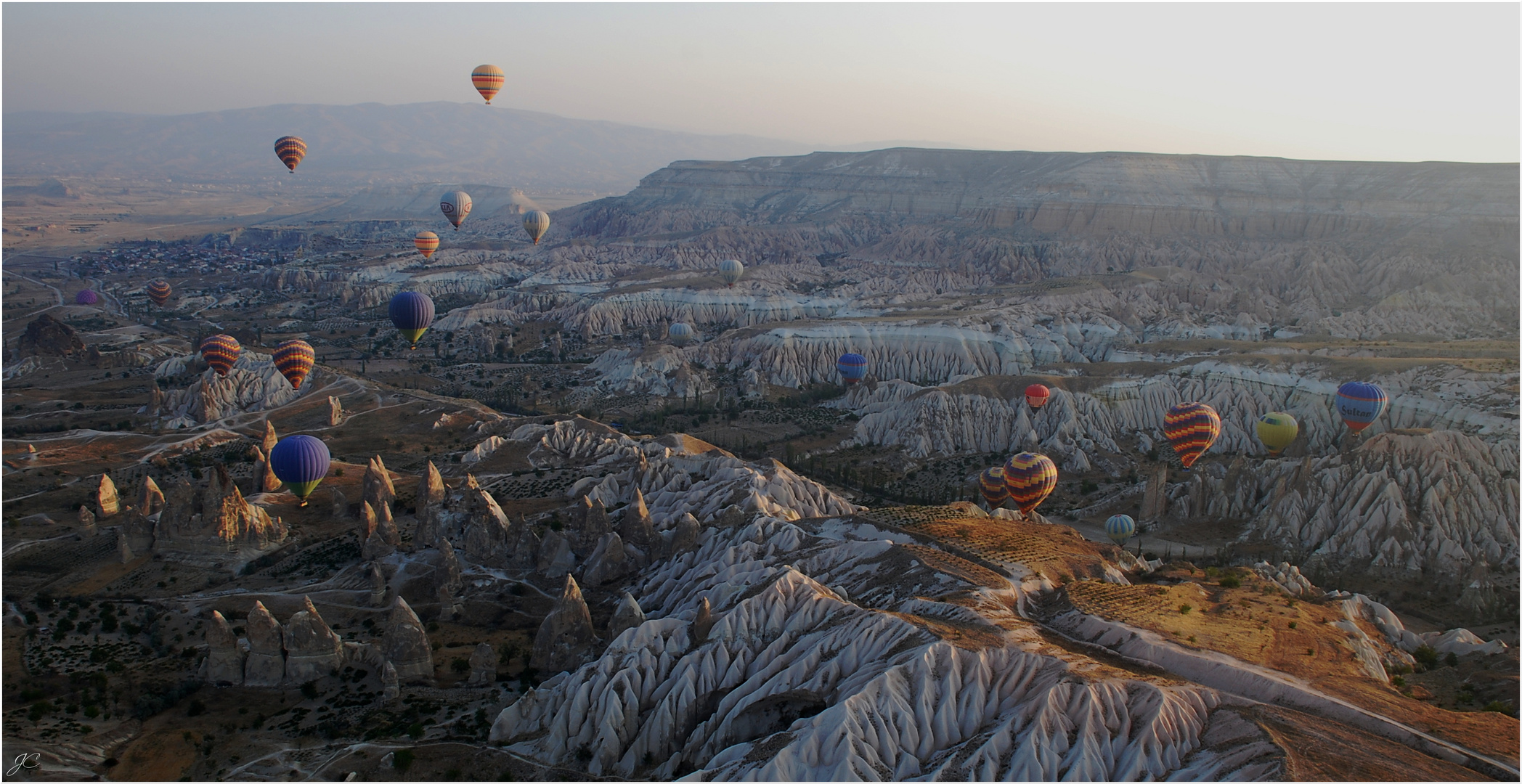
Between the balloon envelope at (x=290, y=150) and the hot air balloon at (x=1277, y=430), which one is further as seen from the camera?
the balloon envelope at (x=290, y=150)

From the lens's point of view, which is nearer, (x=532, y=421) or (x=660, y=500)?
(x=660, y=500)

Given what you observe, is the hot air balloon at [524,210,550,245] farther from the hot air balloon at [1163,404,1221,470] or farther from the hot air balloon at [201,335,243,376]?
the hot air balloon at [1163,404,1221,470]

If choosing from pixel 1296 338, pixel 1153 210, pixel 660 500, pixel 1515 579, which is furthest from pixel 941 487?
pixel 1153 210

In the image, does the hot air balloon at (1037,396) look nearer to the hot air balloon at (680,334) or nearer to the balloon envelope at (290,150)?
the hot air balloon at (680,334)

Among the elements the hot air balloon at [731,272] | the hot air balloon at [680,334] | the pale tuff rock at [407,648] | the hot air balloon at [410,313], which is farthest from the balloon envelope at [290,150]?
the pale tuff rock at [407,648]

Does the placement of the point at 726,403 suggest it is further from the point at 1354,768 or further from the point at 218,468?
the point at 1354,768

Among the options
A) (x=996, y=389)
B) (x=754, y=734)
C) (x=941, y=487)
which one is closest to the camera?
(x=754, y=734)
